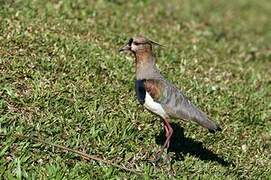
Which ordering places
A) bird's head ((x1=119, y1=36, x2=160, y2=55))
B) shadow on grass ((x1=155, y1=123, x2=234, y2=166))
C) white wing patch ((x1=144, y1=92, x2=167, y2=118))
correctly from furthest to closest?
shadow on grass ((x1=155, y1=123, x2=234, y2=166)) → bird's head ((x1=119, y1=36, x2=160, y2=55)) → white wing patch ((x1=144, y1=92, x2=167, y2=118))

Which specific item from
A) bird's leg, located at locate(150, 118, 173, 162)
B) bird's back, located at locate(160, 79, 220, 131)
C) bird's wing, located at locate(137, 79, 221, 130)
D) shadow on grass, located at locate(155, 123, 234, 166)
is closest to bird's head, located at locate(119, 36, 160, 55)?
bird's wing, located at locate(137, 79, 221, 130)

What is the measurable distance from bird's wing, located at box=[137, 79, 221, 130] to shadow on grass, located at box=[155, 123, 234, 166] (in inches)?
29.6

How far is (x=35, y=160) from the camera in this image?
21.1 feet

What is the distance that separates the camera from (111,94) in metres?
8.27

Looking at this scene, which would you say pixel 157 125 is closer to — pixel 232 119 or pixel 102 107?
pixel 102 107

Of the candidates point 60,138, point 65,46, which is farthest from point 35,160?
point 65,46

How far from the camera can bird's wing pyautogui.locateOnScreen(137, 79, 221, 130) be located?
686 centimetres

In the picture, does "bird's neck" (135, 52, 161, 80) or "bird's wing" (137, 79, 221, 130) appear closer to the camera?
"bird's wing" (137, 79, 221, 130)

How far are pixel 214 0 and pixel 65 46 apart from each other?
7955 mm

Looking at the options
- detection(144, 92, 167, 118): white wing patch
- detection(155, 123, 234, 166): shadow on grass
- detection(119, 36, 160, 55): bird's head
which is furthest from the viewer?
detection(155, 123, 234, 166): shadow on grass

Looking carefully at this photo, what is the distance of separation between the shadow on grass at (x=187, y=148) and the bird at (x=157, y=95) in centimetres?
47

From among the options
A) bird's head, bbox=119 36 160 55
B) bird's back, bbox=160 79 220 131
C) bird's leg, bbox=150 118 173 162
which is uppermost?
bird's head, bbox=119 36 160 55

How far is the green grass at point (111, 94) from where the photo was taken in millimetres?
6844

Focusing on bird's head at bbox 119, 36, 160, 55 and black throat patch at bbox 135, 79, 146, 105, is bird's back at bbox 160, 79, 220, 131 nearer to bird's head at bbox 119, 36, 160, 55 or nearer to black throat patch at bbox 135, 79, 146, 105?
black throat patch at bbox 135, 79, 146, 105
